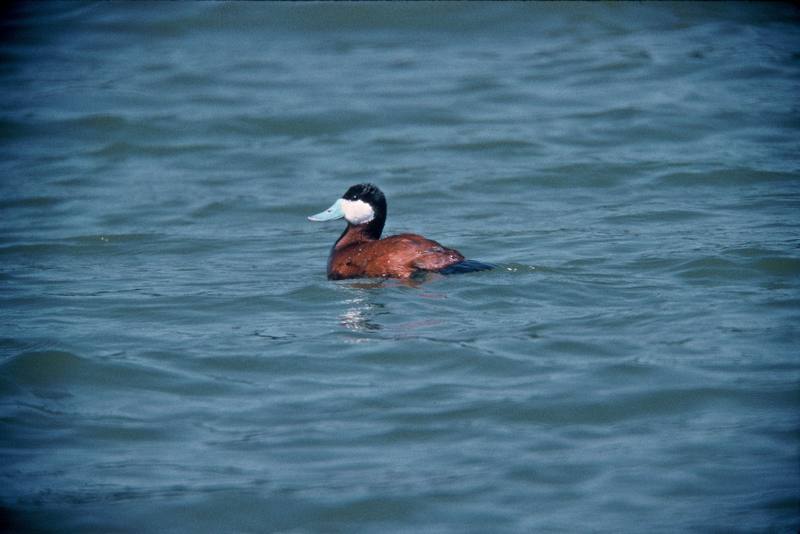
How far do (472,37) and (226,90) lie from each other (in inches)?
131

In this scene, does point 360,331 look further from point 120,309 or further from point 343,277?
point 120,309

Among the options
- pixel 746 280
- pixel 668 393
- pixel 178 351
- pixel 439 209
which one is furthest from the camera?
pixel 439 209

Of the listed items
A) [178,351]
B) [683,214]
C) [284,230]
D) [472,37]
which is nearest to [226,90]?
[472,37]

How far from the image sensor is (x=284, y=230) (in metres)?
9.70

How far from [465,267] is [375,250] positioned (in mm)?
666

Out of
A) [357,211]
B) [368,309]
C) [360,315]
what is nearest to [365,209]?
[357,211]

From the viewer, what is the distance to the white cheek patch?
8242 millimetres

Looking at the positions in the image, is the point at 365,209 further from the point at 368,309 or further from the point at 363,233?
the point at 368,309

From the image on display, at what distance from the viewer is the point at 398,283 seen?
7414mm

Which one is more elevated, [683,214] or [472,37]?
[472,37]

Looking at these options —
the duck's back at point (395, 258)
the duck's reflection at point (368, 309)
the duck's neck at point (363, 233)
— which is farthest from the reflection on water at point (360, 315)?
the duck's neck at point (363, 233)

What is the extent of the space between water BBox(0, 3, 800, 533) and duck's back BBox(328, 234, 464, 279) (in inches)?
8.3

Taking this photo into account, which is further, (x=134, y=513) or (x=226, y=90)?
(x=226, y=90)

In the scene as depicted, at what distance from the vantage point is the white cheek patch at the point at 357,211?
27.0ft
